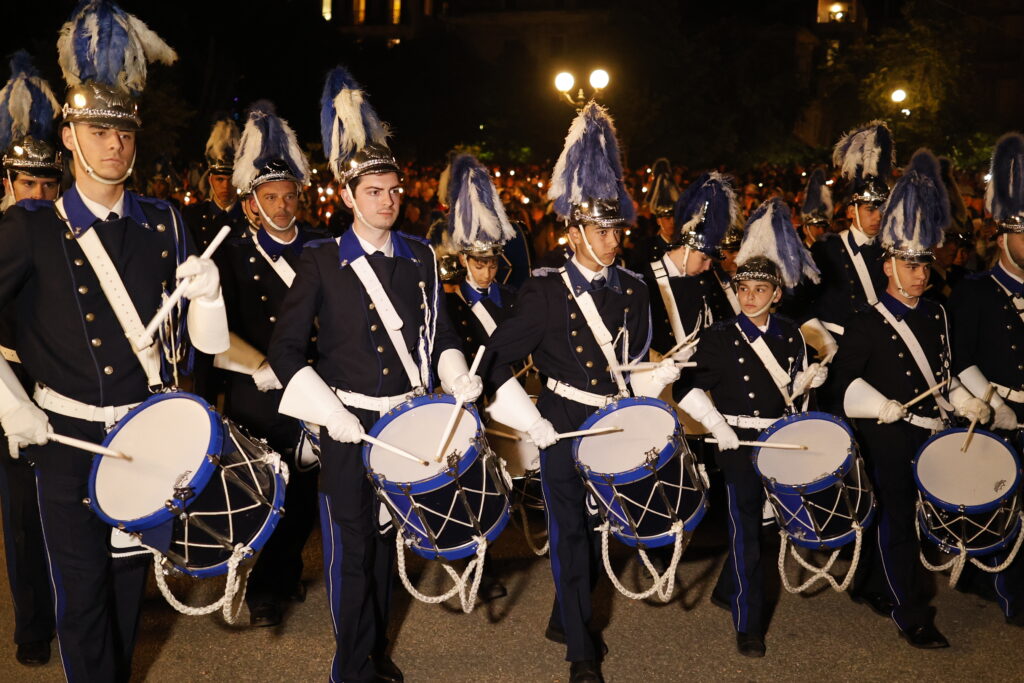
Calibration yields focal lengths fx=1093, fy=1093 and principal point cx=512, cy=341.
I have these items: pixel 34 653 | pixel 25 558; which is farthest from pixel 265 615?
pixel 25 558

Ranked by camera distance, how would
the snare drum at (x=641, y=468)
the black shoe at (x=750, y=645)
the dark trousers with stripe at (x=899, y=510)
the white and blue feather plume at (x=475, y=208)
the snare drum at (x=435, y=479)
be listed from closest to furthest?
the snare drum at (x=435, y=479), the snare drum at (x=641, y=468), the black shoe at (x=750, y=645), the dark trousers with stripe at (x=899, y=510), the white and blue feather plume at (x=475, y=208)

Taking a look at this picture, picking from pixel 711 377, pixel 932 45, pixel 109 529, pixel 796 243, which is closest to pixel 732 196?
pixel 796 243

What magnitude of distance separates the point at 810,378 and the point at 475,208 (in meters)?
2.39

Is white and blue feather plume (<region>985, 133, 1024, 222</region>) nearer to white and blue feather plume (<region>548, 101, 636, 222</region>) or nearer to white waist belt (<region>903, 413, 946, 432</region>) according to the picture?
white waist belt (<region>903, 413, 946, 432</region>)

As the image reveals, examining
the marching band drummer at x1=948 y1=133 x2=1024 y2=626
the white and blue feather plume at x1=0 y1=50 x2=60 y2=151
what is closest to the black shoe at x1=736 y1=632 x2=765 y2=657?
the marching band drummer at x1=948 y1=133 x2=1024 y2=626

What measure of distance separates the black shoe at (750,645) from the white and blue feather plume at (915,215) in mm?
2247

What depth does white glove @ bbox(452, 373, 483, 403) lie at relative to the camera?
4418 mm

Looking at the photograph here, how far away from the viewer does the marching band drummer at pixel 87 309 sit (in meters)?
4.08

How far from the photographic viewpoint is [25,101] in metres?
5.57

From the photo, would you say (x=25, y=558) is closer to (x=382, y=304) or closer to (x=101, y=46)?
(x=382, y=304)

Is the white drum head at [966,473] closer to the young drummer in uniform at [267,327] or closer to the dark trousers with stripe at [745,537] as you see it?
the dark trousers with stripe at [745,537]

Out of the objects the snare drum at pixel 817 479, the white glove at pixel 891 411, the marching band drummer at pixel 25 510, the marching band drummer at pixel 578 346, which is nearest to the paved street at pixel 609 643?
the marching band drummer at pixel 25 510

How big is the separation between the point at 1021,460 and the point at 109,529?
4.71 m

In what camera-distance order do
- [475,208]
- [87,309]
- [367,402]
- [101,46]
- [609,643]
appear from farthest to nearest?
[475,208], [609,643], [367,402], [101,46], [87,309]
